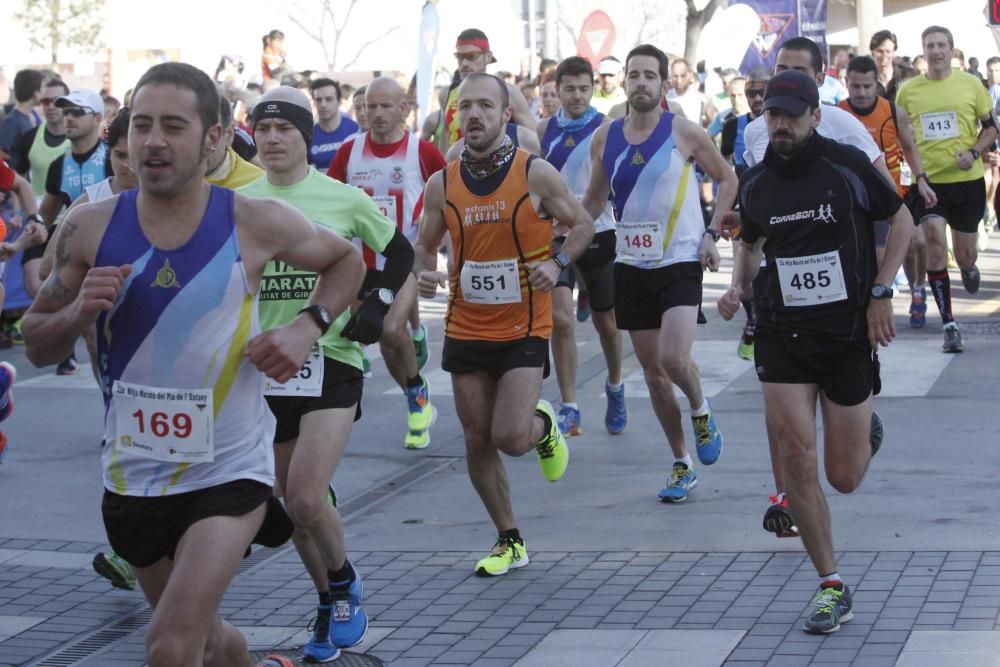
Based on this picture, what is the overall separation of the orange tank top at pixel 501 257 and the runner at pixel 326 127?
677 cm

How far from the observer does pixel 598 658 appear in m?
5.65

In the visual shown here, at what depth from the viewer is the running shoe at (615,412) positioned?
985 cm

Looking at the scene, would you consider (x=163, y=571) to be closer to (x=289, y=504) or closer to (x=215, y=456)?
(x=215, y=456)

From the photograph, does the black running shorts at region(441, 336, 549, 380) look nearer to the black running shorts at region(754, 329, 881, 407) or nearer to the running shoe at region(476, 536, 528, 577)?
the running shoe at region(476, 536, 528, 577)

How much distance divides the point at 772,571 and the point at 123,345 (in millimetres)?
3270

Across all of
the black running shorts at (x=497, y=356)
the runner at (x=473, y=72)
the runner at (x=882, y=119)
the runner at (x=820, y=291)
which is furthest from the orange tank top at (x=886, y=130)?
the runner at (x=820, y=291)

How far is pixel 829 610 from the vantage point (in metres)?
5.79

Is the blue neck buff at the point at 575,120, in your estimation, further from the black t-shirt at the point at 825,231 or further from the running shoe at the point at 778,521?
the black t-shirt at the point at 825,231

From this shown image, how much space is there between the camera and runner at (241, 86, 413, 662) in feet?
19.0

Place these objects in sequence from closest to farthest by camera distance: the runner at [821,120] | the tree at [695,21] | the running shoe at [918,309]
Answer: the runner at [821,120] < the running shoe at [918,309] < the tree at [695,21]

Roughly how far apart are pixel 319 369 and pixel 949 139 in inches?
335

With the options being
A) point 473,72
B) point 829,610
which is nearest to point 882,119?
point 473,72

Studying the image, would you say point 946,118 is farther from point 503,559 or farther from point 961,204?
point 503,559

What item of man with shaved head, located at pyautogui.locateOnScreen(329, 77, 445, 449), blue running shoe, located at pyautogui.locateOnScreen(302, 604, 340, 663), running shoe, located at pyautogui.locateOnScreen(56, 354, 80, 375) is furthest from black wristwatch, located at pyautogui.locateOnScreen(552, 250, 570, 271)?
running shoe, located at pyautogui.locateOnScreen(56, 354, 80, 375)
